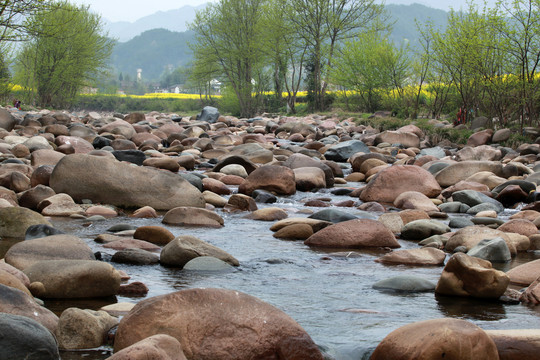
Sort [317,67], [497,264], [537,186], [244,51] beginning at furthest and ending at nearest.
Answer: [244,51]
[317,67]
[537,186]
[497,264]

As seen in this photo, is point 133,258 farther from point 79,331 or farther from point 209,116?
point 209,116

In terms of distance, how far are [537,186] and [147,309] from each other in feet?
26.0

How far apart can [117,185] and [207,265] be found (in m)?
3.23

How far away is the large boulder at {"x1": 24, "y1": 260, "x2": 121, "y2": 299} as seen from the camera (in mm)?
3773

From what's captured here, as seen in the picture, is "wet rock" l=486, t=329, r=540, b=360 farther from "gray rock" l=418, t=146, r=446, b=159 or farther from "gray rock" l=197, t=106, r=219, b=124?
"gray rock" l=197, t=106, r=219, b=124

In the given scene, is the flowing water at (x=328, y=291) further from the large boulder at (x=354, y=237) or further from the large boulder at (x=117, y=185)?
the large boulder at (x=117, y=185)

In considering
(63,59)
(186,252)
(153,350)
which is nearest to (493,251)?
(186,252)

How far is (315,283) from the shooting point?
455 centimetres

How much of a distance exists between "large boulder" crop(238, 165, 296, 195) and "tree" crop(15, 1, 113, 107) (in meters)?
24.6

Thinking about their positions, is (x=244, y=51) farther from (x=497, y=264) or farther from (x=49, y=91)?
(x=497, y=264)

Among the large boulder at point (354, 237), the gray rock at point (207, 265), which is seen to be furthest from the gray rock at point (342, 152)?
the gray rock at point (207, 265)

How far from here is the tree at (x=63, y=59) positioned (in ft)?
107

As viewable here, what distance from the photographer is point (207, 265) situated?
15.9ft

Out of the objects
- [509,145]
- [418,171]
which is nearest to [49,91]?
[509,145]
